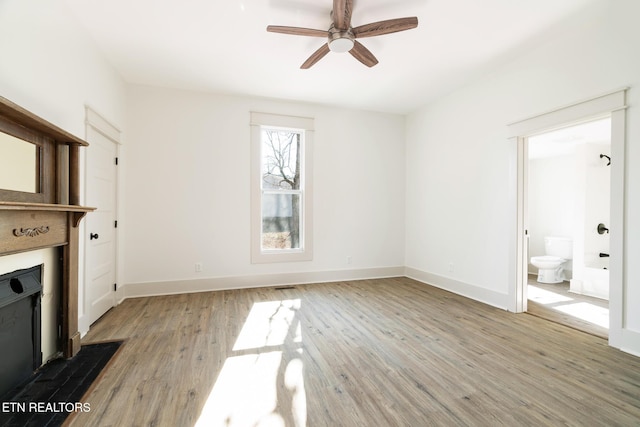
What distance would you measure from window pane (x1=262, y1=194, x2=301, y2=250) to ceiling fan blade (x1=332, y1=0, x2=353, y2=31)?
265cm

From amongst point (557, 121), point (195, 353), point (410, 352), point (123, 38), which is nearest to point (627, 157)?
point (557, 121)

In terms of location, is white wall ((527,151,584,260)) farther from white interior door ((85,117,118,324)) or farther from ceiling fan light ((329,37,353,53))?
white interior door ((85,117,118,324))

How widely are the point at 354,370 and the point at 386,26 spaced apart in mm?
2670

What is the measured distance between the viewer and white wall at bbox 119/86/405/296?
12.7 feet

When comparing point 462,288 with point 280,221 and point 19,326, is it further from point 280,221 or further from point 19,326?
point 19,326

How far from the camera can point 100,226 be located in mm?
3082

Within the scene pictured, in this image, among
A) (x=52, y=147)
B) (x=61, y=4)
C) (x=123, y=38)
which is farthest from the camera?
(x=123, y=38)

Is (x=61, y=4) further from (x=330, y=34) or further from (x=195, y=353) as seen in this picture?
(x=195, y=353)

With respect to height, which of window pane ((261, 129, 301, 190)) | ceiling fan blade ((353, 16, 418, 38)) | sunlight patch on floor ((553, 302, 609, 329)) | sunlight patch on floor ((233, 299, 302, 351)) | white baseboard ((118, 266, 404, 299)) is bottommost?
sunlight patch on floor ((233, 299, 302, 351))

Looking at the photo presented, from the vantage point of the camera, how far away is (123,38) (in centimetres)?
280

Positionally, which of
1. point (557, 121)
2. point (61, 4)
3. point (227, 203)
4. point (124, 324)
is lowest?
point (124, 324)

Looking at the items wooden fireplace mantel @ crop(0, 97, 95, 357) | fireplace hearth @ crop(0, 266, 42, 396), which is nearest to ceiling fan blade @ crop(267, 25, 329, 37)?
wooden fireplace mantel @ crop(0, 97, 95, 357)

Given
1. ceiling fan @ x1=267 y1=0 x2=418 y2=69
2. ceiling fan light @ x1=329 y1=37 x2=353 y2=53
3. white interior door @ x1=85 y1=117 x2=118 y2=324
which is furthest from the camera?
white interior door @ x1=85 y1=117 x2=118 y2=324

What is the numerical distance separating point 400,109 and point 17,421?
5.32 meters
